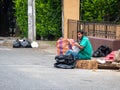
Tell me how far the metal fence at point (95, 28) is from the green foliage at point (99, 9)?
216cm

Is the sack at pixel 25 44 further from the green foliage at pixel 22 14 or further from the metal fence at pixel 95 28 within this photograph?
the green foliage at pixel 22 14

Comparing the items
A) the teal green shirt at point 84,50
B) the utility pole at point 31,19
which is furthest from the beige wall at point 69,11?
the teal green shirt at point 84,50

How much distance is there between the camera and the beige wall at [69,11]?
29547mm

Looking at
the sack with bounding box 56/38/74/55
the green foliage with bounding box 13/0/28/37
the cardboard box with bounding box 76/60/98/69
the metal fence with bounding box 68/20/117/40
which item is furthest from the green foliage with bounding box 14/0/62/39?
the cardboard box with bounding box 76/60/98/69

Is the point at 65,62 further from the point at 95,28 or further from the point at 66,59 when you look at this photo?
the point at 95,28

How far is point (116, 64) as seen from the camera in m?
15.7

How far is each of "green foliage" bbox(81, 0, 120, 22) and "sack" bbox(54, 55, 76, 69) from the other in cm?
1526

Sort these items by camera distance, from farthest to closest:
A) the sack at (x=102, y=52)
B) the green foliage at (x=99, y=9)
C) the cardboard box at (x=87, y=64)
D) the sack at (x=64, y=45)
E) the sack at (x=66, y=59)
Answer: the green foliage at (x=99, y=9) < the sack at (x=102, y=52) < the sack at (x=64, y=45) < the cardboard box at (x=87, y=64) < the sack at (x=66, y=59)

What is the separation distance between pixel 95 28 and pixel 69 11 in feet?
16.1

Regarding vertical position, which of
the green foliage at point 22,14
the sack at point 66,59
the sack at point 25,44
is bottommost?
the sack at point 25,44

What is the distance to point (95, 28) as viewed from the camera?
25188 millimetres

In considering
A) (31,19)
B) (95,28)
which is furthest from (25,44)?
(95,28)

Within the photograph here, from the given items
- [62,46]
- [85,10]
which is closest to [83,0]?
[85,10]

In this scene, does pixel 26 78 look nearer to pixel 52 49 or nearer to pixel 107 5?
pixel 52 49
